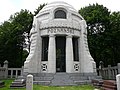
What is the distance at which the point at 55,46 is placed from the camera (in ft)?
69.5

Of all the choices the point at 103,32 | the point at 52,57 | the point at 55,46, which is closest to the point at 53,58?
the point at 52,57

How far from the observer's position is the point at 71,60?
65.8ft

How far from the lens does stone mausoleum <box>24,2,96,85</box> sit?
19.8 m

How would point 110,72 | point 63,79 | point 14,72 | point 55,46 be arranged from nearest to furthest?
point 63,79, point 55,46, point 110,72, point 14,72

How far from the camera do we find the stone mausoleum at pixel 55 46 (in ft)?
A: 64.8

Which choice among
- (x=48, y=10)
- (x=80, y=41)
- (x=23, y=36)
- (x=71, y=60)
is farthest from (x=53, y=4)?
(x=23, y=36)

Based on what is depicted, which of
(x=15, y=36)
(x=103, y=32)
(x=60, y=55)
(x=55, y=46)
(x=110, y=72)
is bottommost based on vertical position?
(x=110, y=72)

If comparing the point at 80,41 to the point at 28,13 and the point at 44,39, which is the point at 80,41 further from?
the point at 28,13

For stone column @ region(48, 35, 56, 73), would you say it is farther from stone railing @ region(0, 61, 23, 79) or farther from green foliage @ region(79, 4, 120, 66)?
green foliage @ region(79, 4, 120, 66)

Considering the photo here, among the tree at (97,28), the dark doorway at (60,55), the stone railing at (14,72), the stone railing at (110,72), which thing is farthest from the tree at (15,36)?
the stone railing at (110,72)

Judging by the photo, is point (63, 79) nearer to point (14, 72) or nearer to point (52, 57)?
point (52, 57)

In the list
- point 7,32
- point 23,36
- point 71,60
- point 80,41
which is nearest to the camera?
point 71,60

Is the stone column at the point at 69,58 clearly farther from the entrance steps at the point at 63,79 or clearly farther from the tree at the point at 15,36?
the tree at the point at 15,36

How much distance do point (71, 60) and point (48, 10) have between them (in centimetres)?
802
